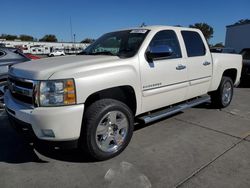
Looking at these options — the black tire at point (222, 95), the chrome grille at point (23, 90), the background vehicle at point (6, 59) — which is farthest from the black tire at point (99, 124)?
the background vehicle at point (6, 59)

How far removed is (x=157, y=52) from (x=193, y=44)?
1.39 metres

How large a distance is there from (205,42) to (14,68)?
3.81 metres

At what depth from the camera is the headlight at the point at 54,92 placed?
283cm

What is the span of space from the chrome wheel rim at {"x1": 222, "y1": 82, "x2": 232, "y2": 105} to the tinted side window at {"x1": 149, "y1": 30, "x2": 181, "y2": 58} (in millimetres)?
2106

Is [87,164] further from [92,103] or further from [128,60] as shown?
[128,60]

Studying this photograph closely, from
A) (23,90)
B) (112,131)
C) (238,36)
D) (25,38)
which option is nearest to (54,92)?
(23,90)

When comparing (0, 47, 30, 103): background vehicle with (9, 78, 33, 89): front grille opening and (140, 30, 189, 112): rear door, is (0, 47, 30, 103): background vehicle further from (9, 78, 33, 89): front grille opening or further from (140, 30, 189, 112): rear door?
(140, 30, 189, 112): rear door

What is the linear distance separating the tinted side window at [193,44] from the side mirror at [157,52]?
881 mm

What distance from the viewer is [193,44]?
4793 mm

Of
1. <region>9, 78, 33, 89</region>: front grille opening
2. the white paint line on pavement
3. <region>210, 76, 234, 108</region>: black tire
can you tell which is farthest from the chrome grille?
<region>210, 76, 234, 108</region>: black tire

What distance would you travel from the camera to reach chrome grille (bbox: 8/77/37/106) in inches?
114

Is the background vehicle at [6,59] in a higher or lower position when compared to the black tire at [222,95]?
higher

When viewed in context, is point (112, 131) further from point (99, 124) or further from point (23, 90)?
point (23, 90)

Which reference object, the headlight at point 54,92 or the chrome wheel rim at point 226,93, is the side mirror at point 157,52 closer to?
the headlight at point 54,92
